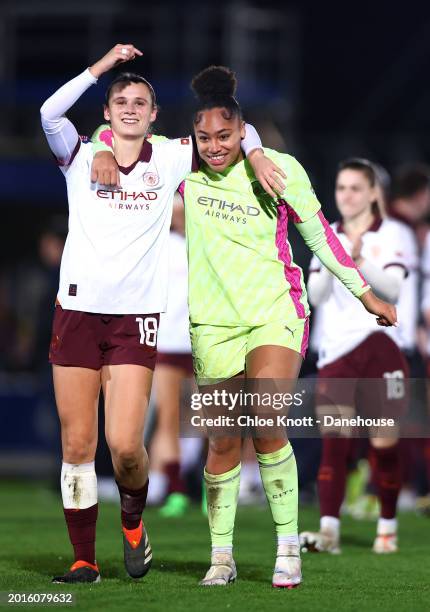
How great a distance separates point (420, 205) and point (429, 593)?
536cm

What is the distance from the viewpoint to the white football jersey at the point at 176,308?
11844 mm

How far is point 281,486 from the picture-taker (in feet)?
22.1

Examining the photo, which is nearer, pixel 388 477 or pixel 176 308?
pixel 388 477

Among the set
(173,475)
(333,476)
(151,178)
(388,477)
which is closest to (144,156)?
(151,178)

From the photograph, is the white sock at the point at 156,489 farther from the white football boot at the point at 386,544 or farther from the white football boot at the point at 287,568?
the white football boot at the point at 287,568

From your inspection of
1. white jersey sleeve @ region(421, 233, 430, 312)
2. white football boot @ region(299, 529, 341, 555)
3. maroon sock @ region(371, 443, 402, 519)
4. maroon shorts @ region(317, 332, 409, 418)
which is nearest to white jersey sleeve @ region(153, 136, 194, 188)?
maroon shorts @ region(317, 332, 409, 418)

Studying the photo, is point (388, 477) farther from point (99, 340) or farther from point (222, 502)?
point (99, 340)

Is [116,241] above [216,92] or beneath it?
beneath

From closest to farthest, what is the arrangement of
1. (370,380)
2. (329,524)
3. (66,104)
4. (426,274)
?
(66,104), (329,524), (370,380), (426,274)

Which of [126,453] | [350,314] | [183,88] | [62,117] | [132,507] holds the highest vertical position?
[183,88]

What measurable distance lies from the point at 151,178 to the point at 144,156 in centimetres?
12

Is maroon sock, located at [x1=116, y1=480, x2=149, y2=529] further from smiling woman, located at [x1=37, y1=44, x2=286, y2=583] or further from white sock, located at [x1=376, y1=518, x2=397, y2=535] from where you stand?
white sock, located at [x1=376, y1=518, x2=397, y2=535]

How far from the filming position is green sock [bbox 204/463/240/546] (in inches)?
272

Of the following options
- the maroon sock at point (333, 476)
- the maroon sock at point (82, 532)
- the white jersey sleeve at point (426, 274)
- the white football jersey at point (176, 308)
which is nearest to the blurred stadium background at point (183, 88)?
the white football jersey at point (176, 308)
